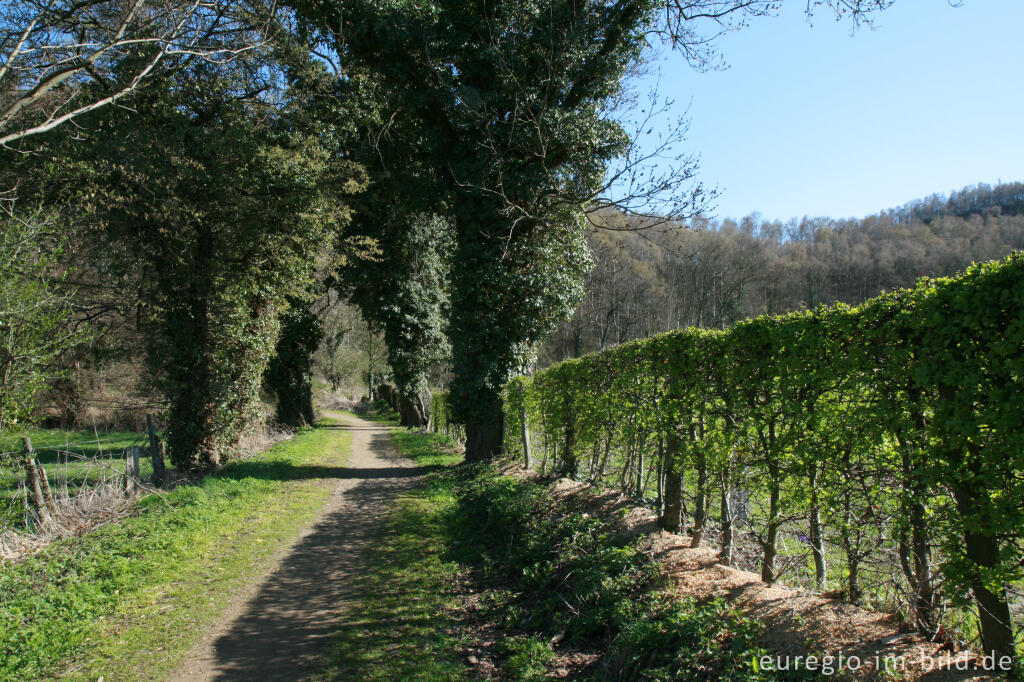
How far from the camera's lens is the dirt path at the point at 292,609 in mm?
4766

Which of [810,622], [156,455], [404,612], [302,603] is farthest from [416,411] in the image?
[810,622]

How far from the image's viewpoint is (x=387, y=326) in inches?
934

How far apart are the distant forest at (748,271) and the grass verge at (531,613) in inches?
1186

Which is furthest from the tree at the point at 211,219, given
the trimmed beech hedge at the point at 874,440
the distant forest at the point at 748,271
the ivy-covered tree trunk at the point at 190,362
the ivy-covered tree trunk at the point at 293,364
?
the distant forest at the point at 748,271

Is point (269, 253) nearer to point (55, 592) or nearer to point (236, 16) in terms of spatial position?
point (236, 16)

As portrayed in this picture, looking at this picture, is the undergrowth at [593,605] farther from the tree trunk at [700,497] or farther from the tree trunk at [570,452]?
the tree trunk at [570,452]

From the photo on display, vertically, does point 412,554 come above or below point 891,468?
below

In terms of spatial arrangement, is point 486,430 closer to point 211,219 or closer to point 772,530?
point 211,219

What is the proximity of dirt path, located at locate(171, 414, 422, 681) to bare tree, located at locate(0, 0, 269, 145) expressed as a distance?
7169 mm

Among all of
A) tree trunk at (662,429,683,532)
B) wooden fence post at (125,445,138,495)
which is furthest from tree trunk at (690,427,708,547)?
wooden fence post at (125,445,138,495)

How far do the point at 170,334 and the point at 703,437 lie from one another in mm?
12719

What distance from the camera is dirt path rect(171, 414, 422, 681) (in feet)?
15.6

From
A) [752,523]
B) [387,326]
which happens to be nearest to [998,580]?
[752,523]

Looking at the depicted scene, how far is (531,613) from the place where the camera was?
5637mm
